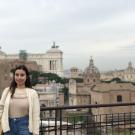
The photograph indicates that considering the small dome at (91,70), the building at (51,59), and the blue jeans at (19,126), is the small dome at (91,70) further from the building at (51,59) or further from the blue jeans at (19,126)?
the blue jeans at (19,126)

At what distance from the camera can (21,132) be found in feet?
15.7

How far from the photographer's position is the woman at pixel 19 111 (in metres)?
4.74

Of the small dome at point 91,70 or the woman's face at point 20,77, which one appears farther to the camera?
the small dome at point 91,70

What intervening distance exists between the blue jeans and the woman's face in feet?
1.07

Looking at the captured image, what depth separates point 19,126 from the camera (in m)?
4.77

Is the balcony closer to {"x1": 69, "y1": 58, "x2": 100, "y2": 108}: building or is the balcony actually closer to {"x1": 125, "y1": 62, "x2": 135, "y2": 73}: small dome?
{"x1": 69, "y1": 58, "x2": 100, "y2": 108}: building

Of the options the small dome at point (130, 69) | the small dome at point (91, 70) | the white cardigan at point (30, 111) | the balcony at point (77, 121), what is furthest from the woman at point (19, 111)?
the small dome at point (130, 69)

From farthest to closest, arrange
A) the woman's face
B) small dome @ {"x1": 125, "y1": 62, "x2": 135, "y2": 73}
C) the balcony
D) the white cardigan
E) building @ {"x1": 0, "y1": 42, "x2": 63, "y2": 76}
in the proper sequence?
small dome @ {"x1": 125, "y1": 62, "x2": 135, "y2": 73}, building @ {"x1": 0, "y1": 42, "x2": 63, "y2": 76}, the balcony, the woman's face, the white cardigan

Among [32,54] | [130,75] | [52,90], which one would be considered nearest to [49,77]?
[52,90]

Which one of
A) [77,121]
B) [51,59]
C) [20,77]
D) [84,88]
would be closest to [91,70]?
[84,88]

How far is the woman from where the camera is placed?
4742 mm

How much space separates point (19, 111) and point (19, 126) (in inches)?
5.5

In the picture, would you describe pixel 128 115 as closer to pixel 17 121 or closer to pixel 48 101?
pixel 17 121

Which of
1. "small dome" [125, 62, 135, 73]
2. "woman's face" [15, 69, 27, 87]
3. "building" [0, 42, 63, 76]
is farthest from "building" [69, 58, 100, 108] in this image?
"woman's face" [15, 69, 27, 87]
